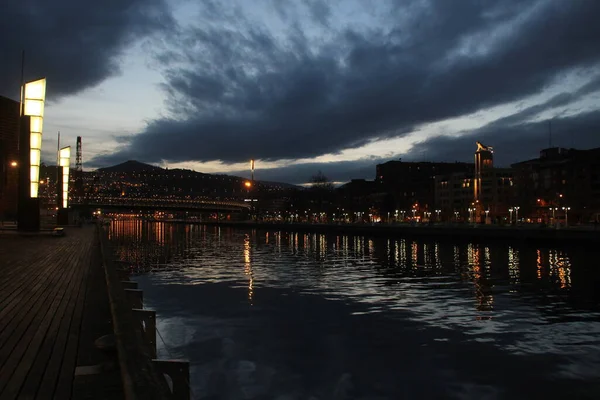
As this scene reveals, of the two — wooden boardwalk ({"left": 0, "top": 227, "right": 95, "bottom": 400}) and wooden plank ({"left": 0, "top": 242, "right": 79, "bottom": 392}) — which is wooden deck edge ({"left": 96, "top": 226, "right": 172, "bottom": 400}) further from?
wooden plank ({"left": 0, "top": 242, "right": 79, "bottom": 392})

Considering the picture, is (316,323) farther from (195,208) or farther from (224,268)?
(195,208)

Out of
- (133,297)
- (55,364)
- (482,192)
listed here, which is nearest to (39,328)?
(55,364)

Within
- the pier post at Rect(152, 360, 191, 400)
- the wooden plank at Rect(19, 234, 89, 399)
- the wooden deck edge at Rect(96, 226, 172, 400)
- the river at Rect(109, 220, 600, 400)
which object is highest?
the wooden deck edge at Rect(96, 226, 172, 400)

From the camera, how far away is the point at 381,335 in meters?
15.6

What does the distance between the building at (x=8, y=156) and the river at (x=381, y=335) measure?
244ft

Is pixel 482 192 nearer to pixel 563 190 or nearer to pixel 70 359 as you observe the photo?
pixel 563 190

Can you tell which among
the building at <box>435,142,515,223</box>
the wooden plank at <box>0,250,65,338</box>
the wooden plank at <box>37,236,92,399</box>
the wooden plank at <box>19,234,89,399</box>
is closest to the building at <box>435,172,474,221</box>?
the building at <box>435,142,515,223</box>

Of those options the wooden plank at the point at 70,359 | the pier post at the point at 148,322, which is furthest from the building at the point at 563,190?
the wooden plank at the point at 70,359

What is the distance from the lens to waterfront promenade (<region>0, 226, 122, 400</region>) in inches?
248

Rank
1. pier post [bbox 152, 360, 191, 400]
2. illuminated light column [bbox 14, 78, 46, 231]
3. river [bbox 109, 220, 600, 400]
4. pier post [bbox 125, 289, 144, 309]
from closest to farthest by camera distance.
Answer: pier post [bbox 152, 360, 191, 400] → river [bbox 109, 220, 600, 400] → pier post [bbox 125, 289, 144, 309] → illuminated light column [bbox 14, 78, 46, 231]

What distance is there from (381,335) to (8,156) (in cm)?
9642

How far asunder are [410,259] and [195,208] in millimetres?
132054

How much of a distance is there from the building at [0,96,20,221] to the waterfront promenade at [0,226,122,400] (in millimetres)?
82819

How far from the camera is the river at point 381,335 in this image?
38.0 ft
